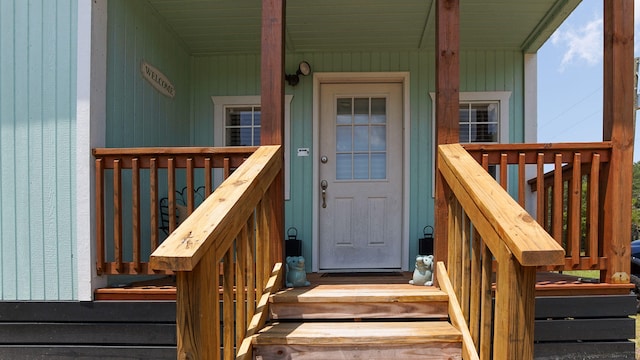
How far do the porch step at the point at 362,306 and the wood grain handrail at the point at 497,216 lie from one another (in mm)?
618

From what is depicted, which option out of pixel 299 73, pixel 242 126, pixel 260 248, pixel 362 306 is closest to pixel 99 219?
pixel 260 248

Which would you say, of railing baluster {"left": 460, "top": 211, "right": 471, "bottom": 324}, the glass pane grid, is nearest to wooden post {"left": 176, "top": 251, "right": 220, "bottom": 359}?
railing baluster {"left": 460, "top": 211, "right": 471, "bottom": 324}

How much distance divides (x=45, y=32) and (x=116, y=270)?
1544 mm

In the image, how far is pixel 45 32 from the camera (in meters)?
2.46

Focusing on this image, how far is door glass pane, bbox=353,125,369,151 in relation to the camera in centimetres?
397

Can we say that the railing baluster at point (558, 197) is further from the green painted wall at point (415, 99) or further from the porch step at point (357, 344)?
the green painted wall at point (415, 99)

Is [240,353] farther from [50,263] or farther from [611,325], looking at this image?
[611,325]

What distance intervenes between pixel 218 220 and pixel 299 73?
→ 9.11 feet

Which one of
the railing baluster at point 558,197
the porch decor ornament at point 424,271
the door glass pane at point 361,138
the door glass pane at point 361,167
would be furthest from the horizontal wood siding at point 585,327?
the door glass pane at point 361,138

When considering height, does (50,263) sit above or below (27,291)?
above

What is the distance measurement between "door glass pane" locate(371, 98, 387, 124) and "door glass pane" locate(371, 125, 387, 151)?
0.07 m

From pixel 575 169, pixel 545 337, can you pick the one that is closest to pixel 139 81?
pixel 575 169

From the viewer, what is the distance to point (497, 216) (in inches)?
57.7

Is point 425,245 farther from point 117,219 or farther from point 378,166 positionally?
point 117,219
